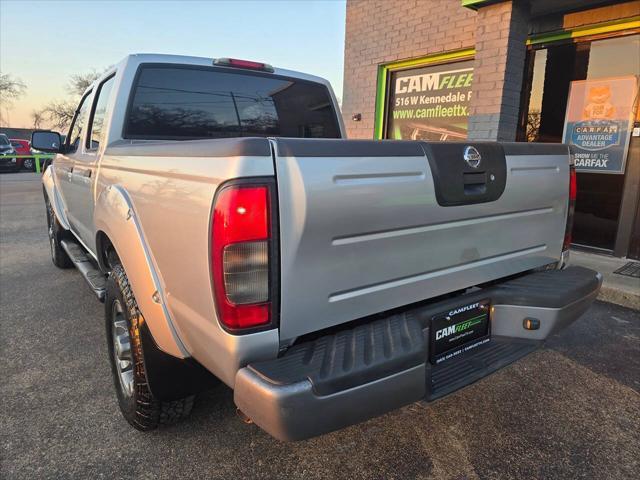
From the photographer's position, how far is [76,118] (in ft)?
15.2

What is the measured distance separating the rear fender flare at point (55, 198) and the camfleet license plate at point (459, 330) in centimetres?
389

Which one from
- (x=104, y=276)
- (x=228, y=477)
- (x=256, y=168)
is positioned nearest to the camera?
(x=256, y=168)

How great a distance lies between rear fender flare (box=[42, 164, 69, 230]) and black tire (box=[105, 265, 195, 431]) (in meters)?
2.45

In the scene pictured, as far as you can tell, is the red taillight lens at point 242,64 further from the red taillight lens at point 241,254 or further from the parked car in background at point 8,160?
the parked car in background at point 8,160

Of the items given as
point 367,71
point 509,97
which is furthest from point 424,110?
point 509,97

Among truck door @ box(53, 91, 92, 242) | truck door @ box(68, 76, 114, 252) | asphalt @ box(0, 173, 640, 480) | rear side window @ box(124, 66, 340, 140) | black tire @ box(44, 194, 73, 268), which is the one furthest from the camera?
black tire @ box(44, 194, 73, 268)

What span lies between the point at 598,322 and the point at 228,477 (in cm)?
355

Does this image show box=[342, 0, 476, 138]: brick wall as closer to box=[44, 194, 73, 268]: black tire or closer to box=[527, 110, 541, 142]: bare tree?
box=[527, 110, 541, 142]: bare tree

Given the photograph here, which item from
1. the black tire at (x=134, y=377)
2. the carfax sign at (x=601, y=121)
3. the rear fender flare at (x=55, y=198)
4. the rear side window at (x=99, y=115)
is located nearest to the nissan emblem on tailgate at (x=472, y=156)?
the black tire at (x=134, y=377)

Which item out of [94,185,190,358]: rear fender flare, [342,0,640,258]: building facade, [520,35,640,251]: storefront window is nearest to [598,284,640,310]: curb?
[342,0,640,258]: building facade

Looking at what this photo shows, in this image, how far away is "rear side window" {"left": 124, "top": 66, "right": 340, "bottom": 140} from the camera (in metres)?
3.03

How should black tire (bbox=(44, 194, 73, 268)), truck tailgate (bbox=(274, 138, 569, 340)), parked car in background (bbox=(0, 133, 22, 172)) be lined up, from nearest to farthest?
truck tailgate (bbox=(274, 138, 569, 340)) < black tire (bbox=(44, 194, 73, 268)) < parked car in background (bbox=(0, 133, 22, 172))

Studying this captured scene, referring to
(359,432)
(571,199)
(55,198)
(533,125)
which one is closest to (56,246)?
(55,198)

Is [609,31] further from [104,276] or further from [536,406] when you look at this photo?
[104,276]
